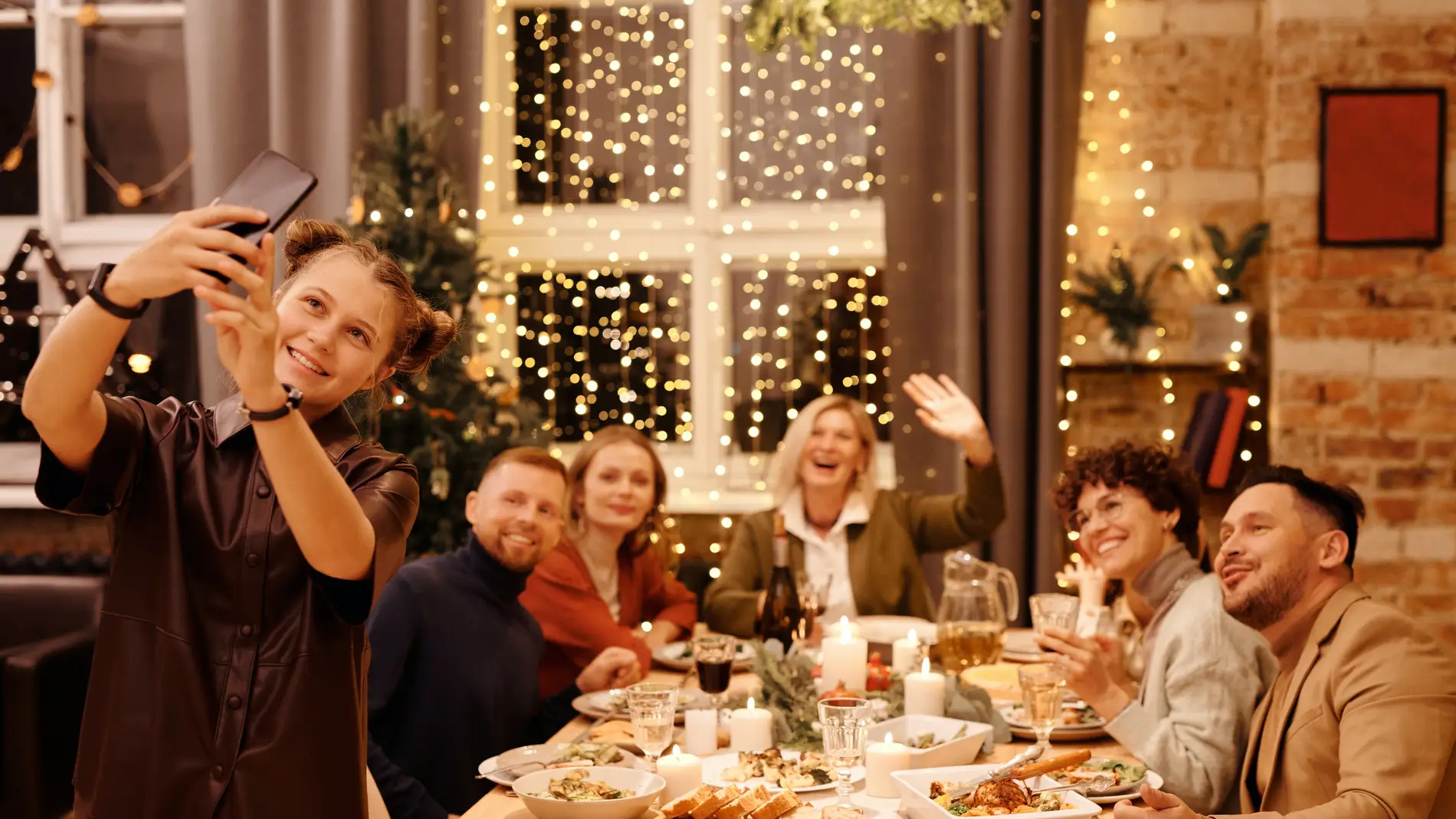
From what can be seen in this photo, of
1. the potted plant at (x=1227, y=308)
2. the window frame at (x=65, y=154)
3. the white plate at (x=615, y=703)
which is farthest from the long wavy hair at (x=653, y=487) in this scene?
the window frame at (x=65, y=154)

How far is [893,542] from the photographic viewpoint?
3615 millimetres

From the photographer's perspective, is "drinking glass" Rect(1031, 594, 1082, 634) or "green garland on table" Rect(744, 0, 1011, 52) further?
"green garland on table" Rect(744, 0, 1011, 52)

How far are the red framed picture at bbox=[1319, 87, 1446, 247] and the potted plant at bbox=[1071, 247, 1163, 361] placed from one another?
1.88 ft

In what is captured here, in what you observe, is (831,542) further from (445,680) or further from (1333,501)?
(1333,501)

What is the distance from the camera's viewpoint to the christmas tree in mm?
3672

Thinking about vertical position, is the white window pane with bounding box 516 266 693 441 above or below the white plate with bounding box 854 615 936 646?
above

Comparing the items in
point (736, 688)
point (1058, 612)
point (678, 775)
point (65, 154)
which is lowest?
point (736, 688)

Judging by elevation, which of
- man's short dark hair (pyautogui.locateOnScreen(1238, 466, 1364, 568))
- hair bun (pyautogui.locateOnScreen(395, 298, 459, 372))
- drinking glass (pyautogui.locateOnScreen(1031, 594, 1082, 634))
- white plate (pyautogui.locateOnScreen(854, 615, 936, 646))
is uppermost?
hair bun (pyautogui.locateOnScreen(395, 298, 459, 372))

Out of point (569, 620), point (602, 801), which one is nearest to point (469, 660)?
point (569, 620)

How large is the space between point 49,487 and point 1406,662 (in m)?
1.64

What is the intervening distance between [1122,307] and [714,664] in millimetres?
2406

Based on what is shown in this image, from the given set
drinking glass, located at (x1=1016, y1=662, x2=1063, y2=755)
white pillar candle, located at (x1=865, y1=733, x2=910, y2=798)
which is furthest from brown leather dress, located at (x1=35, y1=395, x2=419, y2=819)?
drinking glass, located at (x1=1016, y1=662, x2=1063, y2=755)

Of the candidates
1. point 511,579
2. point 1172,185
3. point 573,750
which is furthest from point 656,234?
point 573,750

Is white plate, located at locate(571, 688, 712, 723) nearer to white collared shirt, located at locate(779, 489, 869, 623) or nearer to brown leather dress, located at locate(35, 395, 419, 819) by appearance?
brown leather dress, located at locate(35, 395, 419, 819)
